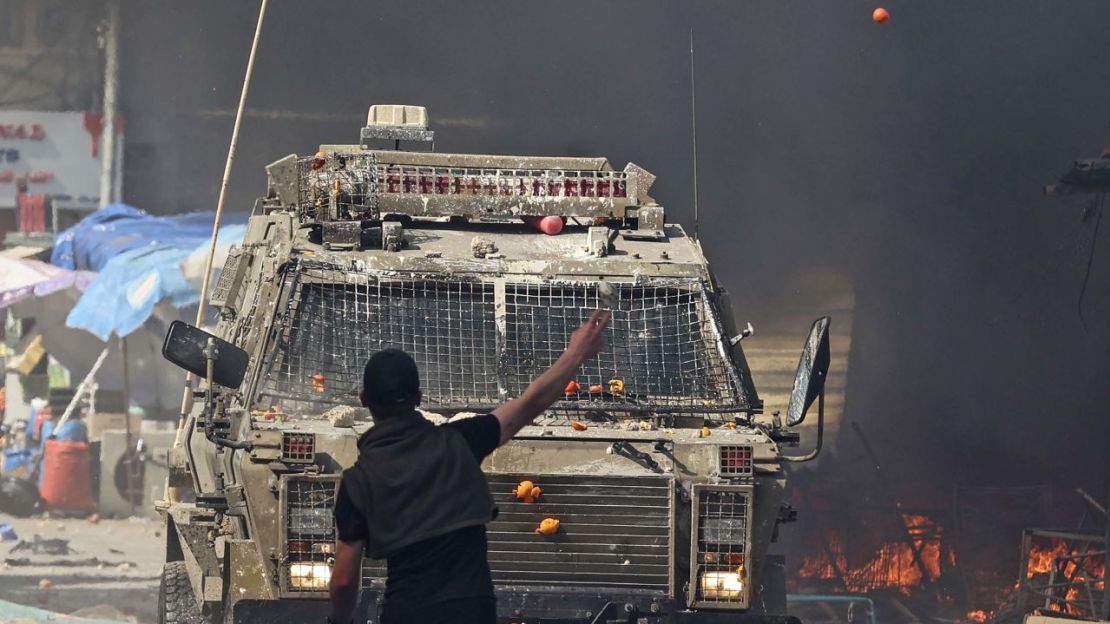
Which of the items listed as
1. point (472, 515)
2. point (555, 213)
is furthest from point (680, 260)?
point (472, 515)

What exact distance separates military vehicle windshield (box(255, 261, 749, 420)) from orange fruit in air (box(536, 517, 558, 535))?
2.21 feet

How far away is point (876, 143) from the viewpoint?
19844mm

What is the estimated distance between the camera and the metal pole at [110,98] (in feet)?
68.9

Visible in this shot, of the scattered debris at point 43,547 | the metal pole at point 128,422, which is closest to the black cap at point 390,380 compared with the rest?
the scattered debris at point 43,547

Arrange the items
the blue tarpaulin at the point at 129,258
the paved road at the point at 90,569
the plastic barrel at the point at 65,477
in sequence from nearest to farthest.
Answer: the paved road at the point at 90,569
the plastic barrel at the point at 65,477
the blue tarpaulin at the point at 129,258

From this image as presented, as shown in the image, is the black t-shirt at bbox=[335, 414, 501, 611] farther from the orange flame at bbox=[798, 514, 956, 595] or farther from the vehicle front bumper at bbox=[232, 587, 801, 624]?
the orange flame at bbox=[798, 514, 956, 595]

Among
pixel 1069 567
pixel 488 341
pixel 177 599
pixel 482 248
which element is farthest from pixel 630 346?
pixel 1069 567

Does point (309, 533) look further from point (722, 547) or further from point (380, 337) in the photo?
point (722, 547)

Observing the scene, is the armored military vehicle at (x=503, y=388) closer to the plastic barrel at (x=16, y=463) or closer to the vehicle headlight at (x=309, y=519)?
the vehicle headlight at (x=309, y=519)

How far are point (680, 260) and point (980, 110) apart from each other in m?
11.6

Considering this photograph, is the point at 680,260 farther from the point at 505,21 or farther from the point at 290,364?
the point at 505,21

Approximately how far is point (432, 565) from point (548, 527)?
99.5 inches

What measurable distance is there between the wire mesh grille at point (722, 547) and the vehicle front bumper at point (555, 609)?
0.47 feet

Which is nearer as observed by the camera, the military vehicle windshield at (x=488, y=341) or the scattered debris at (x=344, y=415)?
the scattered debris at (x=344, y=415)
